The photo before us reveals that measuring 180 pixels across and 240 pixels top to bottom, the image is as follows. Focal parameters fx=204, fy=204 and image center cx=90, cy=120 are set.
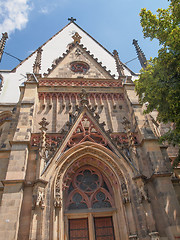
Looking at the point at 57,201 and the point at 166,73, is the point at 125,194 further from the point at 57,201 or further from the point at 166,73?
the point at 166,73

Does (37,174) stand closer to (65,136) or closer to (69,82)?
(65,136)

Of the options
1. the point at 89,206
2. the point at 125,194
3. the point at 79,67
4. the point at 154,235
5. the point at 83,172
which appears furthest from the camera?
the point at 79,67

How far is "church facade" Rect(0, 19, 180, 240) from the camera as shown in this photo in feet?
28.1

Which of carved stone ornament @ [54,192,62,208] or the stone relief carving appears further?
the stone relief carving

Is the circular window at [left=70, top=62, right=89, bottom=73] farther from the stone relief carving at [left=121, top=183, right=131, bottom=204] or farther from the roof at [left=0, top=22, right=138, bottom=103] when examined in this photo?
the stone relief carving at [left=121, top=183, right=131, bottom=204]

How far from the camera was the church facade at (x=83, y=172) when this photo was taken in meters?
8.56

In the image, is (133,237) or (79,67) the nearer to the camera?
(133,237)

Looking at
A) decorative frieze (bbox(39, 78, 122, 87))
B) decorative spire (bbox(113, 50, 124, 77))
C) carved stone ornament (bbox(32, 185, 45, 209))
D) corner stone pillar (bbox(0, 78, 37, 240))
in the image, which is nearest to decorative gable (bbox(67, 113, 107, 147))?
corner stone pillar (bbox(0, 78, 37, 240))

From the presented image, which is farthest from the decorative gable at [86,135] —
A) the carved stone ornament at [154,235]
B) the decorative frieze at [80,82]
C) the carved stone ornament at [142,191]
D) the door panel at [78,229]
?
the carved stone ornament at [154,235]

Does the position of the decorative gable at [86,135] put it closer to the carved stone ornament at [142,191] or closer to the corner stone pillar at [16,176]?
the corner stone pillar at [16,176]

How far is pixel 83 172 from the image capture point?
1134 cm

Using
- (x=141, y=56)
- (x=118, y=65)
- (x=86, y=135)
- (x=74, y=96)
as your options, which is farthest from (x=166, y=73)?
(x=141, y=56)

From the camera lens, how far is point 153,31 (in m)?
10.2

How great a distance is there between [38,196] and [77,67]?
1226 centimetres
